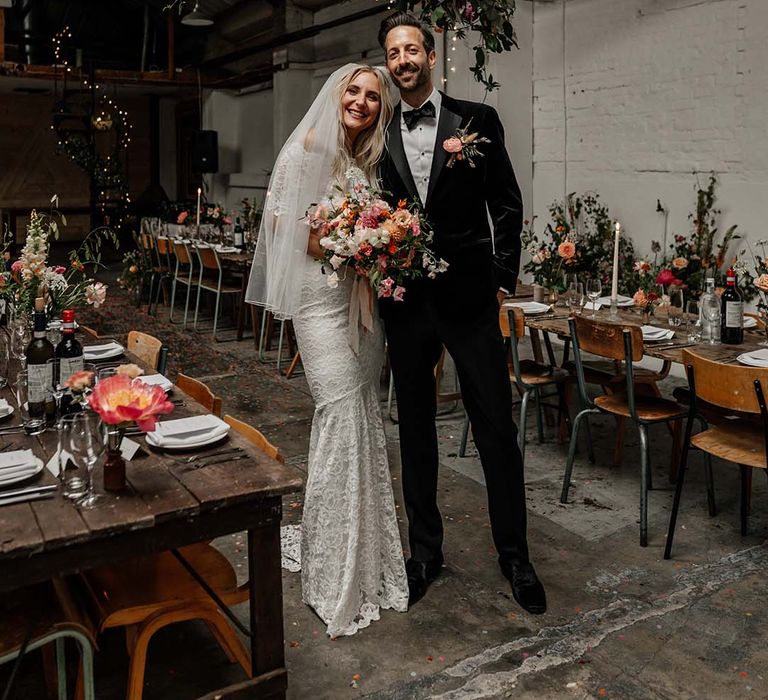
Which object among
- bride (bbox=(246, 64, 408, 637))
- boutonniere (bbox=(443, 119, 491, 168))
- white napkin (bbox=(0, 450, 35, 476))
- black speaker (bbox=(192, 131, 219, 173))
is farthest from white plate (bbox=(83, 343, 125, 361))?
black speaker (bbox=(192, 131, 219, 173))

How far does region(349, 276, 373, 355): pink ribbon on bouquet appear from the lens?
2982 mm

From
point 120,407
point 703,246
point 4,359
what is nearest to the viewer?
point 120,407

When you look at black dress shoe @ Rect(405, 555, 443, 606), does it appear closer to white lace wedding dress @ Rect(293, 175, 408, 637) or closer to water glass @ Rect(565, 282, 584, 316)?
white lace wedding dress @ Rect(293, 175, 408, 637)

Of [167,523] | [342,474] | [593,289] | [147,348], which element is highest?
[593,289]

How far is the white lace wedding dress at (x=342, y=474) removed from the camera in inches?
115

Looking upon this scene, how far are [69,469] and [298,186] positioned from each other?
1266 millimetres

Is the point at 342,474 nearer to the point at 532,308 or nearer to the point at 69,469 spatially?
the point at 69,469

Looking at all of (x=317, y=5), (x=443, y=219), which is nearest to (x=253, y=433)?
(x=443, y=219)

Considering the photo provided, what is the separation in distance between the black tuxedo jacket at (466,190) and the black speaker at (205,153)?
11533 millimetres

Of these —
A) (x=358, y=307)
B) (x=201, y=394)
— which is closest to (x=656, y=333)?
(x=358, y=307)

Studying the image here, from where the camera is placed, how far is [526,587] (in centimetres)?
308

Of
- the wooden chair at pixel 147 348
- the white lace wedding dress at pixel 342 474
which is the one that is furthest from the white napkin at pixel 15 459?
the wooden chair at pixel 147 348

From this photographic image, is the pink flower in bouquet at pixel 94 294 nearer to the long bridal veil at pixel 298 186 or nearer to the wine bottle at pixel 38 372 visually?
the wine bottle at pixel 38 372

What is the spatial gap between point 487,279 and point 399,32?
880mm
